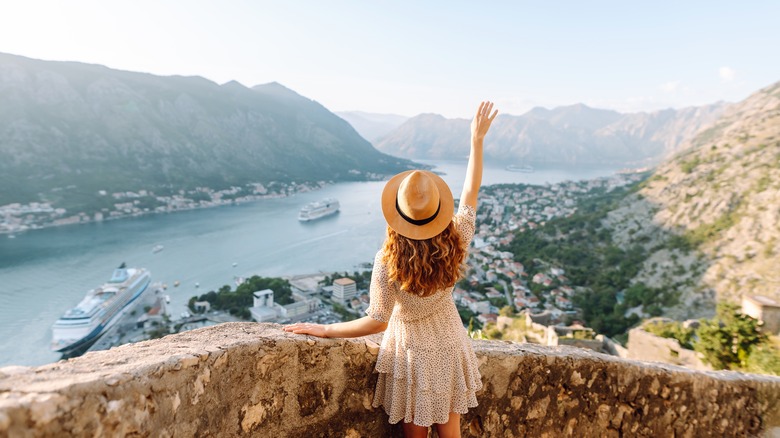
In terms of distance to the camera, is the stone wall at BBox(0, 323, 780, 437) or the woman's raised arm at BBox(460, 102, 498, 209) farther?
the woman's raised arm at BBox(460, 102, 498, 209)

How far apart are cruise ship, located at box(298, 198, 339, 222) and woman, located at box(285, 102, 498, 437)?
41.7 metres

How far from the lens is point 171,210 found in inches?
1748

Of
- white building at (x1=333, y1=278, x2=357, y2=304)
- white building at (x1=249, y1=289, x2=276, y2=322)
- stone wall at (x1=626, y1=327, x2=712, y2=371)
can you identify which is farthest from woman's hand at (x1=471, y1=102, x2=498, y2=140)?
white building at (x1=333, y1=278, x2=357, y2=304)

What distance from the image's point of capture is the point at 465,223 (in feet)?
4.93

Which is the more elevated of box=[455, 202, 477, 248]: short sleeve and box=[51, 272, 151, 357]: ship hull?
box=[455, 202, 477, 248]: short sleeve

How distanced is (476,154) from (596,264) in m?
26.3

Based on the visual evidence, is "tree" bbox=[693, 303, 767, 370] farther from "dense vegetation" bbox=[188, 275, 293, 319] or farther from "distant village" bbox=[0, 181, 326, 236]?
"distant village" bbox=[0, 181, 326, 236]

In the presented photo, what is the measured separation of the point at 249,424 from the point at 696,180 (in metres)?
32.3

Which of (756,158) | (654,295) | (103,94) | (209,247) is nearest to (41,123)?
(103,94)

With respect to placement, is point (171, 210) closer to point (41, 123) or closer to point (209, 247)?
point (209, 247)

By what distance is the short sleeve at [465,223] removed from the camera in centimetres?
148

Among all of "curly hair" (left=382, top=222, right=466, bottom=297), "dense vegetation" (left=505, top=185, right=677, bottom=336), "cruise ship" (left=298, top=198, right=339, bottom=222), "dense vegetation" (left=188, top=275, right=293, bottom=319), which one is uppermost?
"curly hair" (left=382, top=222, right=466, bottom=297)

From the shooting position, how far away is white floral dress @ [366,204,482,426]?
54.2 inches

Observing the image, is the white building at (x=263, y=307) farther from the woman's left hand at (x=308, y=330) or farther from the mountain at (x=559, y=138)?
the mountain at (x=559, y=138)
